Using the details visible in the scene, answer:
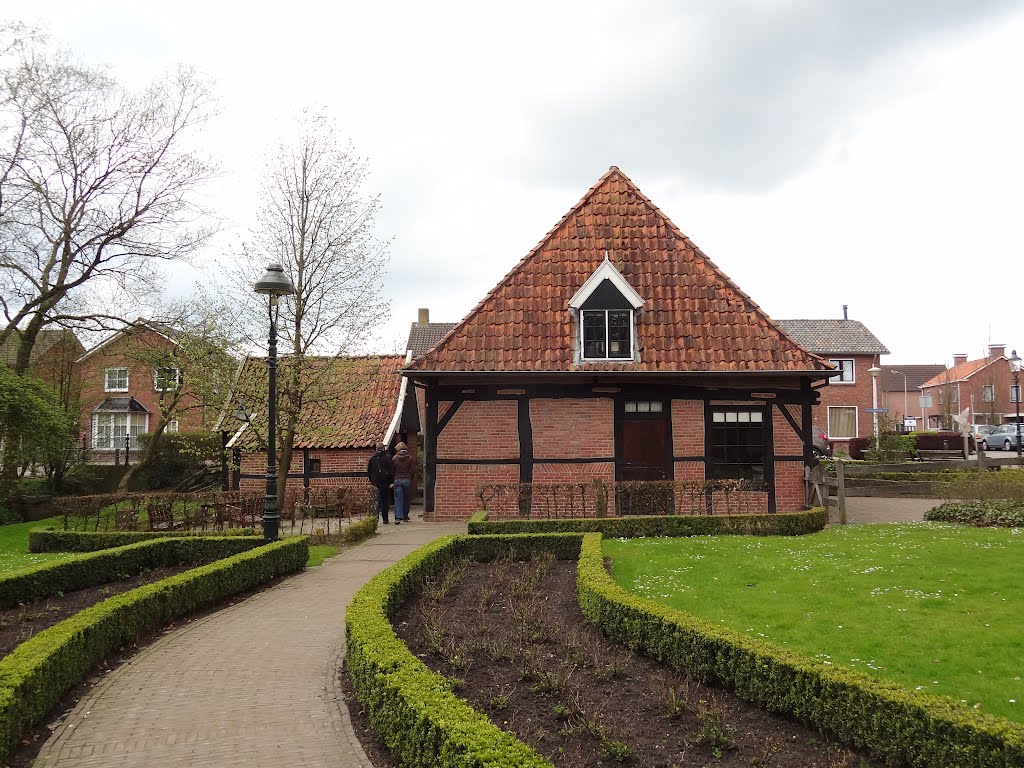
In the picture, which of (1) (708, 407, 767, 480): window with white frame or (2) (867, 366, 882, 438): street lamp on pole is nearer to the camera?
(1) (708, 407, 767, 480): window with white frame

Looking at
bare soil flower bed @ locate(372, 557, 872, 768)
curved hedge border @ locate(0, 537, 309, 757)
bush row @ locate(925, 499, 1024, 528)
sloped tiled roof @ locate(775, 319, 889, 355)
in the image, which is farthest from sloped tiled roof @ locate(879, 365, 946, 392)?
bare soil flower bed @ locate(372, 557, 872, 768)

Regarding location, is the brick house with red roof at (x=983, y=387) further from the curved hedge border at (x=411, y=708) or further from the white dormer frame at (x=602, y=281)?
the curved hedge border at (x=411, y=708)

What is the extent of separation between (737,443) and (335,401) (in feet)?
31.2

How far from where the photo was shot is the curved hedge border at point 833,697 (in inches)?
164

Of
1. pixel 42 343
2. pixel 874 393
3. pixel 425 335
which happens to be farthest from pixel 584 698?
pixel 425 335

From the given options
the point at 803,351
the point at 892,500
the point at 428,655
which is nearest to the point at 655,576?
the point at 428,655

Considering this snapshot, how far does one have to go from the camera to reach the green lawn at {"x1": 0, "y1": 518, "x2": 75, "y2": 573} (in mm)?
14039

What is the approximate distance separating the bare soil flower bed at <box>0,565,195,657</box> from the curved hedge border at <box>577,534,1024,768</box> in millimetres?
6314

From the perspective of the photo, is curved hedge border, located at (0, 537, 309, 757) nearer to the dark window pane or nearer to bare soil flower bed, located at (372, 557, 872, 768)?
bare soil flower bed, located at (372, 557, 872, 768)

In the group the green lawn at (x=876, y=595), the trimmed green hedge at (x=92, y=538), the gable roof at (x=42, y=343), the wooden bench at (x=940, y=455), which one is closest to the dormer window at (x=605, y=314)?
the green lawn at (x=876, y=595)

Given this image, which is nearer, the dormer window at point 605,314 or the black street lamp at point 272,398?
the black street lamp at point 272,398

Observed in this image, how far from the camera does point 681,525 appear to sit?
14.2m

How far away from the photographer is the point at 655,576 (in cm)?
1016

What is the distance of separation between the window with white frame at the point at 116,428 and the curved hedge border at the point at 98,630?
1305 inches
